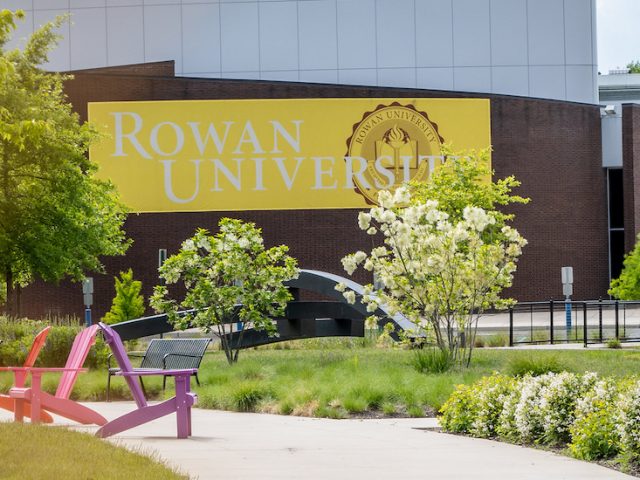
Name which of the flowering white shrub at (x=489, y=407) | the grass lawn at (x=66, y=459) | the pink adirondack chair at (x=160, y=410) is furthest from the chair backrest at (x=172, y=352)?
the grass lawn at (x=66, y=459)

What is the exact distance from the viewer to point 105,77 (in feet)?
177

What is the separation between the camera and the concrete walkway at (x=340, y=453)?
9.49 m

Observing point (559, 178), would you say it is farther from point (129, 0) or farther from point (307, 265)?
point (129, 0)

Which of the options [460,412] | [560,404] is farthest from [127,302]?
[560,404]

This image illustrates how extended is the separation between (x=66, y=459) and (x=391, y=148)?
44.8m

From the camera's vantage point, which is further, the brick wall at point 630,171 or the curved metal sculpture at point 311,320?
the brick wall at point 630,171

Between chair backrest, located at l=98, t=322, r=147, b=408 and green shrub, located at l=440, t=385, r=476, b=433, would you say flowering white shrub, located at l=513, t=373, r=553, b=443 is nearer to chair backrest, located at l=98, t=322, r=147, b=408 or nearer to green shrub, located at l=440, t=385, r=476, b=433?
green shrub, located at l=440, t=385, r=476, b=433

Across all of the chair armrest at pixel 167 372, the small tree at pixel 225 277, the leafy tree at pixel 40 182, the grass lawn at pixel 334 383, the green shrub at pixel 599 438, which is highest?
the leafy tree at pixel 40 182

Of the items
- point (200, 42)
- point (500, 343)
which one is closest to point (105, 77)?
point (200, 42)

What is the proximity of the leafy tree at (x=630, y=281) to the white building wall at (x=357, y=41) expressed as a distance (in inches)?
412

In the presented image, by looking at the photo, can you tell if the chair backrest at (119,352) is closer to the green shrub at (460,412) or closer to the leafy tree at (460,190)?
the green shrub at (460,412)

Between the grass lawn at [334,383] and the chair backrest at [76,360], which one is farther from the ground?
the chair backrest at [76,360]

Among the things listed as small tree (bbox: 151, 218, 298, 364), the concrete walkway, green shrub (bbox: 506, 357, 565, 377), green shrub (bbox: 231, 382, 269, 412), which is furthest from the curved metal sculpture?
the concrete walkway

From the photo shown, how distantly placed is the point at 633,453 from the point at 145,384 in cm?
971
